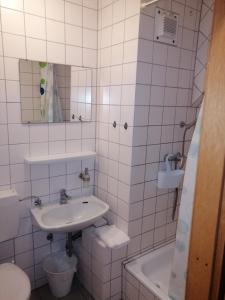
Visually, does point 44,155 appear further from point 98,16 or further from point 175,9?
point 175,9

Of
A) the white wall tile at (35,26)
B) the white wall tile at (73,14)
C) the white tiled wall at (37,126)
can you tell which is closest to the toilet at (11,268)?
the white tiled wall at (37,126)

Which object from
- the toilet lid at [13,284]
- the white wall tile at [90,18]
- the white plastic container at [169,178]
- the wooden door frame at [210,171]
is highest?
the white wall tile at [90,18]

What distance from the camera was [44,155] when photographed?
1913mm

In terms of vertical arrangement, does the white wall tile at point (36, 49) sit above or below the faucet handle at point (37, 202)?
above

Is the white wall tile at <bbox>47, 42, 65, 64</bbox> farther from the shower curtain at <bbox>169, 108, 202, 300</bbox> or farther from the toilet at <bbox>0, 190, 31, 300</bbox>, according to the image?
the shower curtain at <bbox>169, 108, 202, 300</bbox>

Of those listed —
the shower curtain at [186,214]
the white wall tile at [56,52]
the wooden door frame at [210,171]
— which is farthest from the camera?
the white wall tile at [56,52]

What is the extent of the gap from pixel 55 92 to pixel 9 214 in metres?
1.00

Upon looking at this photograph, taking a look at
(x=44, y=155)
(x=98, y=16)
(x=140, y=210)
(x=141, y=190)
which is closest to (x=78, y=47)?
(x=98, y=16)

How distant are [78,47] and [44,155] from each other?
0.94 m

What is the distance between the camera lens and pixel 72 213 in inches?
80.5

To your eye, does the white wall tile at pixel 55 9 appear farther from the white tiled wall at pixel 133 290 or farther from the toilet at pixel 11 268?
the white tiled wall at pixel 133 290

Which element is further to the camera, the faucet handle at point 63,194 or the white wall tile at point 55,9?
the faucet handle at point 63,194

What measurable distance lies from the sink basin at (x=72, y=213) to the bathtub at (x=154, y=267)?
0.52 m

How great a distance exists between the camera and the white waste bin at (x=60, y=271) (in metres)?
1.93
